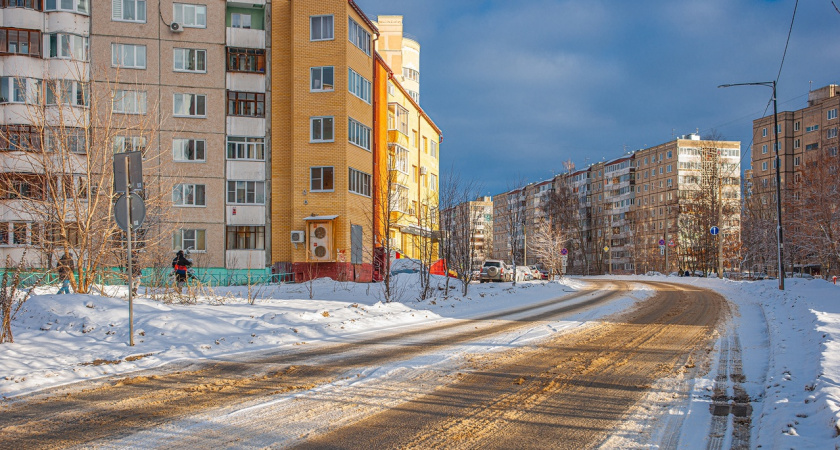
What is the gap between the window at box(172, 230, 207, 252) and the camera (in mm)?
36000

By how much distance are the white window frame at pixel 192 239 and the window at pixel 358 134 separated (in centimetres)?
1029

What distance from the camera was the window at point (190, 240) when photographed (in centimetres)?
3600

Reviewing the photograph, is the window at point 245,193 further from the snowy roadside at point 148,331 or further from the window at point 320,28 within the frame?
the snowy roadside at point 148,331

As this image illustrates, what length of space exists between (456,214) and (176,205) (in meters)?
17.8

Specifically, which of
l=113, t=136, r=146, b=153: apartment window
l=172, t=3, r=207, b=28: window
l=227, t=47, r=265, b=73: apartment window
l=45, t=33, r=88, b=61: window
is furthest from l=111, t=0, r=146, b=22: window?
l=113, t=136, r=146, b=153: apartment window

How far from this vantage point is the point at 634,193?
4547 inches

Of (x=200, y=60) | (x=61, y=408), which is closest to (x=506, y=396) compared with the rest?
(x=61, y=408)

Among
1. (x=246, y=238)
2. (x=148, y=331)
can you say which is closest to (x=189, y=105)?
(x=246, y=238)

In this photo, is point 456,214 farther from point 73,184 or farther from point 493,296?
point 73,184

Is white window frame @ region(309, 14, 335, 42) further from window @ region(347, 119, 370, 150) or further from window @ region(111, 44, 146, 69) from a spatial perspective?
window @ region(111, 44, 146, 69)

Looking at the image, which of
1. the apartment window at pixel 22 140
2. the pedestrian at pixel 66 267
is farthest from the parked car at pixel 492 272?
→ the pedestrian at pixel 66 267

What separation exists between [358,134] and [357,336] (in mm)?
25675

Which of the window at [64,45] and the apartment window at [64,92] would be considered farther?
the window at [64,45]

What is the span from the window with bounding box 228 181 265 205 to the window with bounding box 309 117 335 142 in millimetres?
4667
